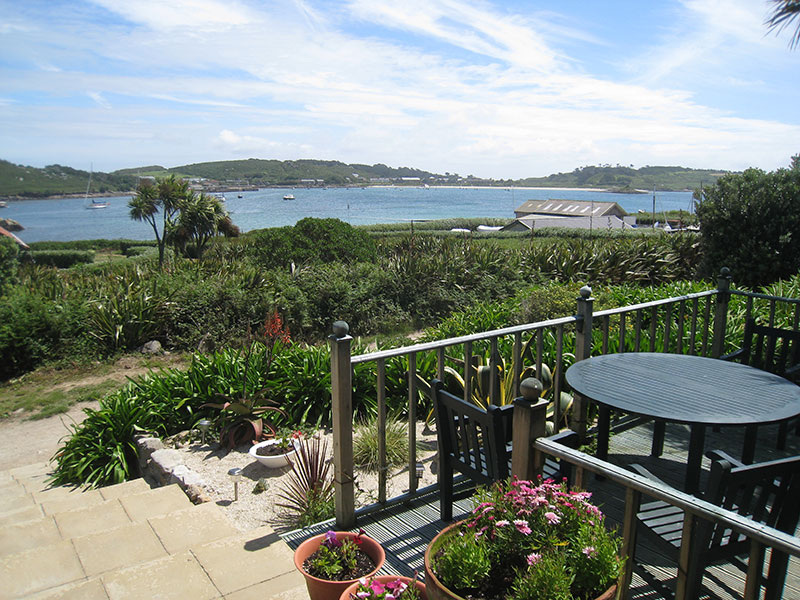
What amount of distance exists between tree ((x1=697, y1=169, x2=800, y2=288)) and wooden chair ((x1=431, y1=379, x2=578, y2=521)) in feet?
29.9

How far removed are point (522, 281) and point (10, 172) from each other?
449ft

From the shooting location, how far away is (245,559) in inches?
114

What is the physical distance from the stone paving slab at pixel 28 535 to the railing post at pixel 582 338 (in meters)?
3.56

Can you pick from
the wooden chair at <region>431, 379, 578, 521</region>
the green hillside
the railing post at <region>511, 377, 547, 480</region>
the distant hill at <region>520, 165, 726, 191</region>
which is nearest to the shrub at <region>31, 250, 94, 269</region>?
the wooden chair at <region>431, 379, 578, 521</region>

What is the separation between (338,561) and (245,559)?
800 mm

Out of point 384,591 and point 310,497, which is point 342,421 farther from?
point 310,497

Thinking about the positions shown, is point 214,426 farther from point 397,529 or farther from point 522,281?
point 522,281

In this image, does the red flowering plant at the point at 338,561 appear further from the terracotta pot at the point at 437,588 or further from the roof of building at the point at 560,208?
the roof of building at the point at 560,208

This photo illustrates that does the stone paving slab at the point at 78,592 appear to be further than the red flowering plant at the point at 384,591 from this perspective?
Yes

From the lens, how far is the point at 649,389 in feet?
9.84

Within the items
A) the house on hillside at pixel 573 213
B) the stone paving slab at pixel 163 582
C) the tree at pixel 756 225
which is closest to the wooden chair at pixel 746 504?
the stone paving slab at pixel 163 582

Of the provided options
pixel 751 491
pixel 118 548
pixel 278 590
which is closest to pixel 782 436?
pixel 751 491

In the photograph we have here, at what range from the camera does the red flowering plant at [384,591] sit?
186cm

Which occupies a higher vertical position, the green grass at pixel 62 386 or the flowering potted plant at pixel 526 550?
the flowering potted plant at pixel 526 550
